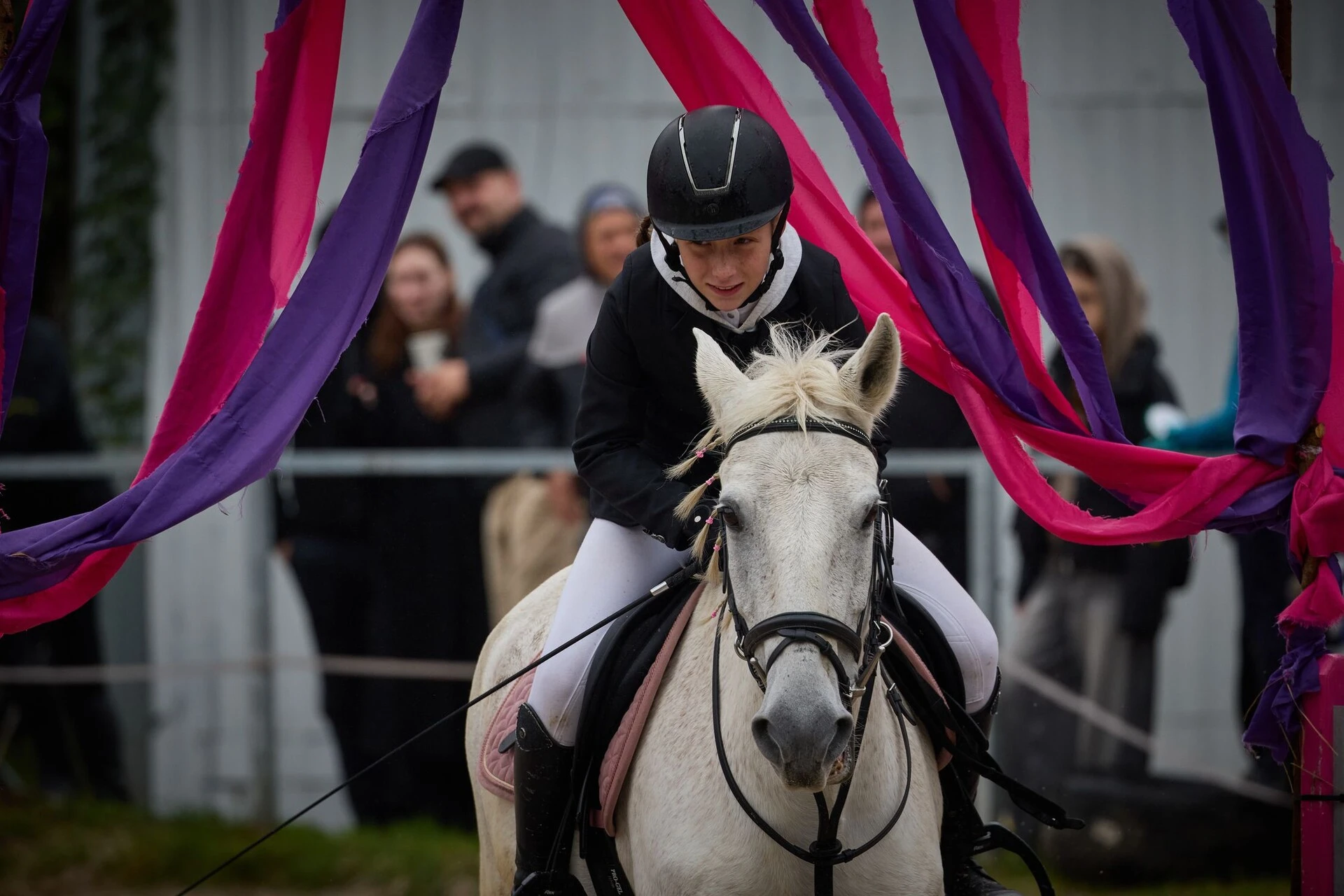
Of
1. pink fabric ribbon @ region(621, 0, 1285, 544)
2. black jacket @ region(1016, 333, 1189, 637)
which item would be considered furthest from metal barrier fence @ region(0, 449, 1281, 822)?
pink fabric ribbon @ region(621, 0, 1285, 544)

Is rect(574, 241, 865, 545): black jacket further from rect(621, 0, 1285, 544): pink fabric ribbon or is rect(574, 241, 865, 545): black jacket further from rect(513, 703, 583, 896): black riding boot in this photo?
rect(513, 703, 583, 896): black riding boot

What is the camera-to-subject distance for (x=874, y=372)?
135 inches

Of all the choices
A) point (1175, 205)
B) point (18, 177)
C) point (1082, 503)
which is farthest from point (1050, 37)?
point (18, 177)

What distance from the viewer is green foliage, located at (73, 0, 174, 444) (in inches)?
352

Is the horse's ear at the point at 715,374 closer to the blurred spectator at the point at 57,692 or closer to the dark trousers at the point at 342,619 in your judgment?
the dark trousers at the point at 342,619

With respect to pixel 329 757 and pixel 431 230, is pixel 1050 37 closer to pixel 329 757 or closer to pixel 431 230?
pixel 431 230

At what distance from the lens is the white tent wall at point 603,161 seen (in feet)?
25.9

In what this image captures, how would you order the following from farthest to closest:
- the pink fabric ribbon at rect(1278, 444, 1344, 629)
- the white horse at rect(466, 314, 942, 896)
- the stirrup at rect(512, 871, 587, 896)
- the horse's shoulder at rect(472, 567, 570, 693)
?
the horse's shoulder at rect(472, 567, 570, 693) < the stirrup at rect(512, 871, 587, 896) < the pink fabric ribbon at rect(1278, 444, 1344, 629) < the white horse at rect(466, 314, 942, 896)

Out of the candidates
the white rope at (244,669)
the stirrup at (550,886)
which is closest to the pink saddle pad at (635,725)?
the stirrup at (550,886)

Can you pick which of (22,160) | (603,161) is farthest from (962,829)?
(603,161)

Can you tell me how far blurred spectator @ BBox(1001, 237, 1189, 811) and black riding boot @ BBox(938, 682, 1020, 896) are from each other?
3076 mm

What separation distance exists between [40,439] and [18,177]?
457 centimetres

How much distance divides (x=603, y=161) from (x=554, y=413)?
1814mm

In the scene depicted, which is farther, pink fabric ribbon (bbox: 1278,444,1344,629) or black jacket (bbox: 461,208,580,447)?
black jacket (bbox: 461,208,580,447)
